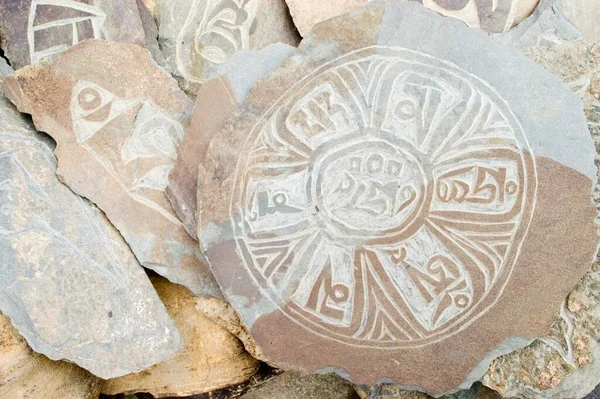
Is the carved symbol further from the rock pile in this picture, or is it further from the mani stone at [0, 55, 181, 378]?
the mani stone at [0, 55, 181, 378]

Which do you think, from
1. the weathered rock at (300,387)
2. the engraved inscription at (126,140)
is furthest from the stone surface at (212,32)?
the weathered rock at (300,387)

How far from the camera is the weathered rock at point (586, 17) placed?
10.1ft

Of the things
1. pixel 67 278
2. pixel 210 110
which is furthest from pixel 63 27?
pixel 67 278

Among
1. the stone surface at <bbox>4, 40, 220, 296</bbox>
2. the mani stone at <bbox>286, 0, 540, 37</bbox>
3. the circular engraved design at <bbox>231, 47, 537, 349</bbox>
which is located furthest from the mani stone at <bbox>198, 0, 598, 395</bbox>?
the mani stone at <bbox>286, 0, 540, 37</bbox>

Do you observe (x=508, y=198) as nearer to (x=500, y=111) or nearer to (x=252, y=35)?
(x=500, y=111)

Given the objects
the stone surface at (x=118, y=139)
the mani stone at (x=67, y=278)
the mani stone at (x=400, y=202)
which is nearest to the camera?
the mani stone at (x=400, y=202)

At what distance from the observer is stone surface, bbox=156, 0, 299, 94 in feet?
10.3

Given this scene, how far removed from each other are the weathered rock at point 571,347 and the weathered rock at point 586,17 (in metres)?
0.51

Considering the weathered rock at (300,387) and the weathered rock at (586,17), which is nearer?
the weathered rock at (586,17)

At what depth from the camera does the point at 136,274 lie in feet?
8.87

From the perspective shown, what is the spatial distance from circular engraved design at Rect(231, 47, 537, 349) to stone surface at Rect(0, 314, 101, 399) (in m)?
0.94

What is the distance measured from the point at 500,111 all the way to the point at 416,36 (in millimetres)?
408

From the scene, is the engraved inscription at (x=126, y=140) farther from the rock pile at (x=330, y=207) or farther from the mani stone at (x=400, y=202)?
the mani stone at (x=400, y=202)

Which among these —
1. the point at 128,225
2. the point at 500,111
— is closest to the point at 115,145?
the point at 128,225
